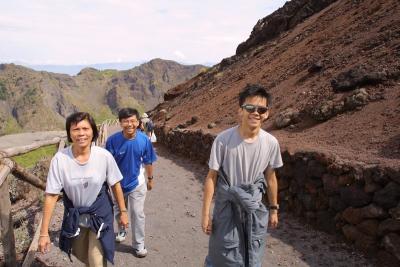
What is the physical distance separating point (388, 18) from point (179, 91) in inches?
851

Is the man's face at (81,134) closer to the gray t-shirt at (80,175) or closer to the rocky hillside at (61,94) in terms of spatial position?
the gray t-shirt at (80,175)

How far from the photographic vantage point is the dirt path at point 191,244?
5324 millimetres

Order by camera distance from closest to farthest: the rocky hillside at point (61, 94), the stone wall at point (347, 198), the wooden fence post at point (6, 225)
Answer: the wooden fence post at point (6, 225) → the stone wall at point (347, 198) → the rocky hillside at point (61, 94)

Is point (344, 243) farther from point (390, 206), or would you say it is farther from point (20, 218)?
point (20, 218)

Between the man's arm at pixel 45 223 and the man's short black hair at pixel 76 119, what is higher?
the man's short black hair at pixel 76 119

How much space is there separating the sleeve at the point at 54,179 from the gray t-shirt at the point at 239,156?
1.26 meters

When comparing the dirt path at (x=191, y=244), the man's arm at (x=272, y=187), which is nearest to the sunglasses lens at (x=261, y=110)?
the man's arm at (x=272, y=187)

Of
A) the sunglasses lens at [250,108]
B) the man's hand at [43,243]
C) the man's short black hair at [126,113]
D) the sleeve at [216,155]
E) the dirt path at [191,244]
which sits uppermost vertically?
the sunglasses lens at [250,108]

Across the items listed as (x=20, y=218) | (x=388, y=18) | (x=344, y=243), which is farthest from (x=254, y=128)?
(x=388, y=18)

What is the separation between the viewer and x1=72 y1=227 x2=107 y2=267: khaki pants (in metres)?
3.66

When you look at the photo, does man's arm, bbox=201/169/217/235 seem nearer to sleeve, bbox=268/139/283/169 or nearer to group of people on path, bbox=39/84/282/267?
group of people on path, bbox=39/84/282/267

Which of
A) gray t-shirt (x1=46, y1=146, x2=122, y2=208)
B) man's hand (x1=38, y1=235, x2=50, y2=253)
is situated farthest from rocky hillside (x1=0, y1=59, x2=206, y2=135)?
man's hand (x1=38, y1=235, x2=50, y2=253)

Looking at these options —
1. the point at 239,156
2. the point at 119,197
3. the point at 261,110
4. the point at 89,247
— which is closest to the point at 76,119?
the point at 119,197

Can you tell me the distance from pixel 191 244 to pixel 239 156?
3130 millimetres
